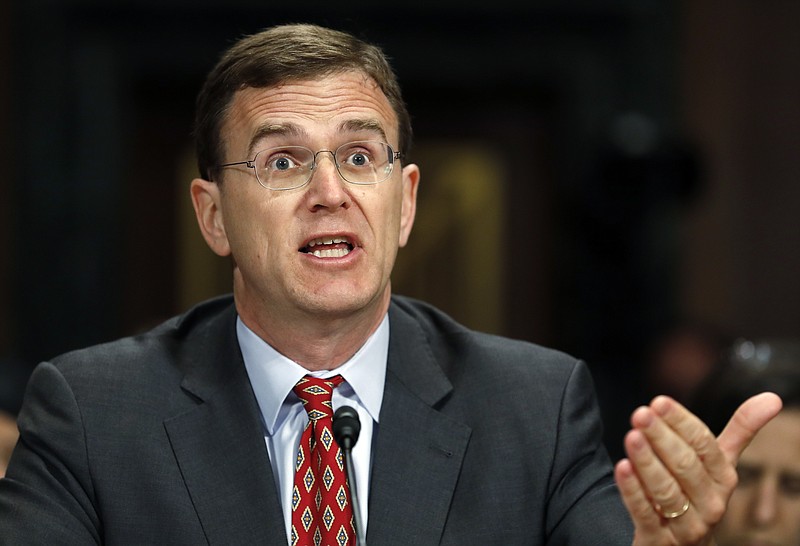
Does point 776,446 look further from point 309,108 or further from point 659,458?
point 309,108

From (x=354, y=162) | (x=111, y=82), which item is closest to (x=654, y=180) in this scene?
(x=111, y=82)

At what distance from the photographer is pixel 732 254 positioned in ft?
19.3

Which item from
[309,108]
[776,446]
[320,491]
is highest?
[309,108]

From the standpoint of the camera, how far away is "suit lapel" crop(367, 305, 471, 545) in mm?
2305

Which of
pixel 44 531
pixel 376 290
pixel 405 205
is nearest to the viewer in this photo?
pixel 44 531

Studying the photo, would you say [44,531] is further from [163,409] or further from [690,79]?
[690,79]

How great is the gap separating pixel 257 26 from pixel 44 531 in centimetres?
380

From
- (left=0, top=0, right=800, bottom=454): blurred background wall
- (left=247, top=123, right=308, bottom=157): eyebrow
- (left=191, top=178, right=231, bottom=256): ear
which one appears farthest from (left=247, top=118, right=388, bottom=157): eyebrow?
(left=0, top=0, right=800, bottom=454): blurred background wall

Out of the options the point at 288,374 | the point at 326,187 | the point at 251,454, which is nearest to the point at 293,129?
the point at 326,187

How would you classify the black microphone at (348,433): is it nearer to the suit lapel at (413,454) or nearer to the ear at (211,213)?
the suit lapel at (413,454)

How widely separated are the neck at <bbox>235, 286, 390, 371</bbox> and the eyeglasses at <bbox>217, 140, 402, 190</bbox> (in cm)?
24

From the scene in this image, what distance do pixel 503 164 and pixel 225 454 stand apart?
13.4 ft

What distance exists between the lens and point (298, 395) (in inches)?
95.9

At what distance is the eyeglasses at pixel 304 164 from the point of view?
2.43 m
